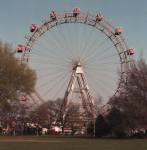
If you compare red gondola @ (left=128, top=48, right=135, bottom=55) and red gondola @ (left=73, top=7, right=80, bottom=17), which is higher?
red gondola @ (left=73, top=7, right=80, bottom=17)

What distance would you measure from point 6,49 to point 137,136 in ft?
62.4

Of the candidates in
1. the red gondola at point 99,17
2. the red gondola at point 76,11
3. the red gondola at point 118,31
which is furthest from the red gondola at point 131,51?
the red gondola at point 76,11

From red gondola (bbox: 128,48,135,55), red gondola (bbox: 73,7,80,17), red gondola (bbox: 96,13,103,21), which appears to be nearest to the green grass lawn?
red gondola (bbox: 128,48,135,55)

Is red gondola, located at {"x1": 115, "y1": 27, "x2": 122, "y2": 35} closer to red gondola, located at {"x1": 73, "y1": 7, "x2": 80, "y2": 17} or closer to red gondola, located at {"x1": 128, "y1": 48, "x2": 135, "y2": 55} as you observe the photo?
red gondola, located at {"x1": 128, "y1": 48, "x2": 135, "y2": 55}

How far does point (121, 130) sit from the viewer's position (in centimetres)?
3147

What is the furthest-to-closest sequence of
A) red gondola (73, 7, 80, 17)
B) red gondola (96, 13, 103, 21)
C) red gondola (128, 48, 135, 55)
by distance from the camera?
red gondola (128, 48, 135, 55) < red gondola (96, 13, 103, 21) < red gondola (73, 7, 80, 17)

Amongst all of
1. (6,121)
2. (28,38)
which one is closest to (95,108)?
(28,38)

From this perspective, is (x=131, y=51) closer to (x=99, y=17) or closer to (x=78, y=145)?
(x=99, y=17)

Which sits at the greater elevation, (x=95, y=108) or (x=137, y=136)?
(x=95, y=108)

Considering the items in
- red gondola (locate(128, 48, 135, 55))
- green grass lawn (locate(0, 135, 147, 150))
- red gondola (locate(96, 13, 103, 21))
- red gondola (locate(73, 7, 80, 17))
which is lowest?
green grass lawn (locate(0, 135, 147, 150))

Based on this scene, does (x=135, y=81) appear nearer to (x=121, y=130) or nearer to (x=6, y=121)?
(x=121, y=130)

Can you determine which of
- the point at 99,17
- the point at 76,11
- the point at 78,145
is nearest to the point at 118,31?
the point at 99,17

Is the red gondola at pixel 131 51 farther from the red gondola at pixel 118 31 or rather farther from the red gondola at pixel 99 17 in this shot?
the red gondola at pixel 99 17

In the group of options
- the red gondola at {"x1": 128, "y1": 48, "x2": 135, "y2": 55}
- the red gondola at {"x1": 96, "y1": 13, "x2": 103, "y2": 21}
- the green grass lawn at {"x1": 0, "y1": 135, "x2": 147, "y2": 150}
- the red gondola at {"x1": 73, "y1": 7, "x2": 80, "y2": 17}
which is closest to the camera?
the green grass lawn at {"x1": 0, "y1": 135, "x2": 147, "y2": 150}
